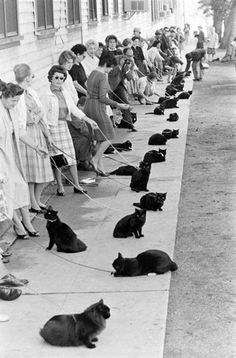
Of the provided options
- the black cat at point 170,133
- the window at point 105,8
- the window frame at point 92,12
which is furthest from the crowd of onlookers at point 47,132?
the window at point 105,8

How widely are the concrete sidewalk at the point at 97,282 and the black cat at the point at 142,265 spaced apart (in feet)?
0.23

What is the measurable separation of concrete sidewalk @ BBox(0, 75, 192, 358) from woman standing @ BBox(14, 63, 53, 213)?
40cm

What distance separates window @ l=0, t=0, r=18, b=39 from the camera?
39.1ft

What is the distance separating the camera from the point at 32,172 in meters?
10.4

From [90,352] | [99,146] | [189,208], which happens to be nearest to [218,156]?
[99,146]

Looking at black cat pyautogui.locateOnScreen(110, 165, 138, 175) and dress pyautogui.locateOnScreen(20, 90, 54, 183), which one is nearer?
dress pyautogui.locateOnScreen(20, 90, 54, 183)

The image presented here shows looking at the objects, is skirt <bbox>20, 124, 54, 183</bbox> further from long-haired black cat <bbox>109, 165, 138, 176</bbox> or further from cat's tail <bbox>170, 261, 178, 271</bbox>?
long-haired black cat <bbox>109, 165, 138, 176</bbox>

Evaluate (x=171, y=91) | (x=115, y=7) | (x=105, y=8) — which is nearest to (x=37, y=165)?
→ (x=105, y=8)

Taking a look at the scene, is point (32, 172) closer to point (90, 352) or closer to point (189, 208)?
point (189, 208)

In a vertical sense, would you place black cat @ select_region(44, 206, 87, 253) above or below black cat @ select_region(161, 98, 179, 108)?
above

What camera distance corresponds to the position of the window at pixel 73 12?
17672 mm

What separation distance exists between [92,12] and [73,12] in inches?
114

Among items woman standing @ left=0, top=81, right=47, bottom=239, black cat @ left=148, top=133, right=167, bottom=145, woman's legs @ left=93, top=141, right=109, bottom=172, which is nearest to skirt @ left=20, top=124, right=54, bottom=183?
woman standing @ left=0, top=81, right=47, bottom=239

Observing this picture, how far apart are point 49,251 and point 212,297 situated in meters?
2.11
